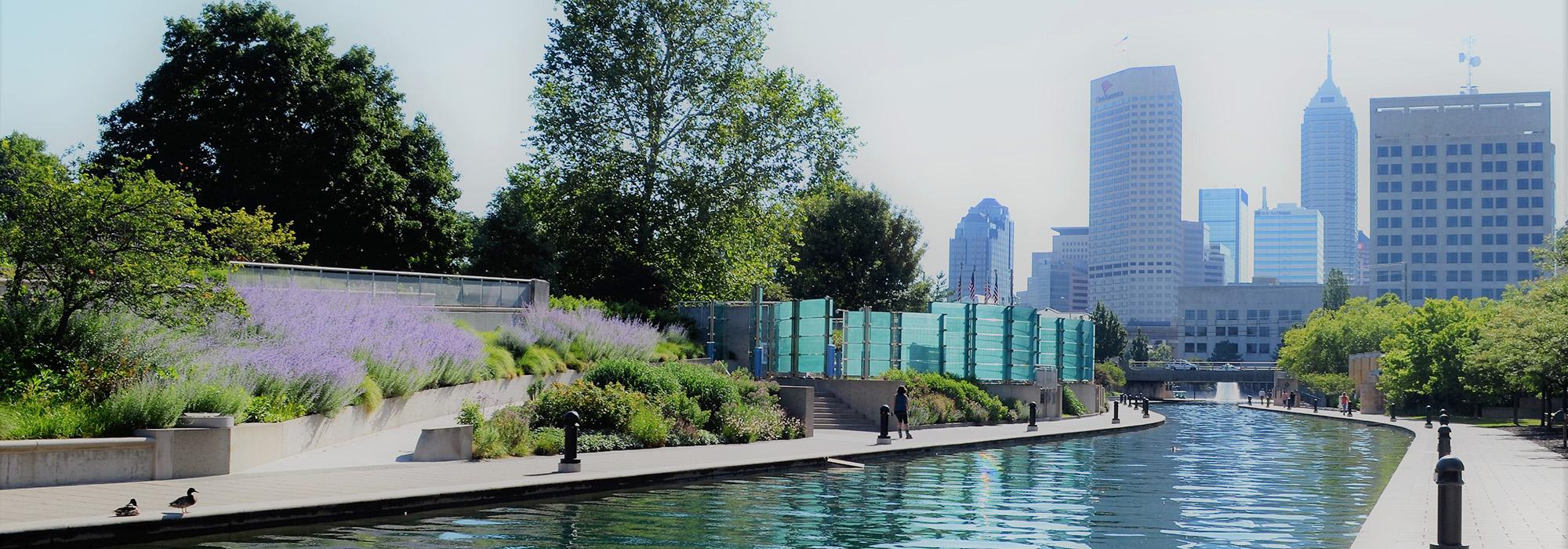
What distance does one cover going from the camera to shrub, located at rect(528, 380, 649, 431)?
25328mm

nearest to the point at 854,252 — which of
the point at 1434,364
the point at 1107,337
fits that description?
the point at 1434,364

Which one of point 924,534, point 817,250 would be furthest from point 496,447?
point 817,250

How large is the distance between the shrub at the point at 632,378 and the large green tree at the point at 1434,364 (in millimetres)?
50086

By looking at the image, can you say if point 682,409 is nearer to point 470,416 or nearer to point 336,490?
point 470,416

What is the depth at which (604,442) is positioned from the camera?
24.8 metres

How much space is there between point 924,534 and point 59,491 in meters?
10.2

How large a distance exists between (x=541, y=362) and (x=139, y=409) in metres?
14.3

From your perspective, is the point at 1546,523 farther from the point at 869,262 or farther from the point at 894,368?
the point at 869,262

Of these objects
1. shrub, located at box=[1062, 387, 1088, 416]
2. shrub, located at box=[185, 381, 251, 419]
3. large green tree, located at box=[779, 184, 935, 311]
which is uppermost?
large green tree, located at box=[779, 184, 935, 311]

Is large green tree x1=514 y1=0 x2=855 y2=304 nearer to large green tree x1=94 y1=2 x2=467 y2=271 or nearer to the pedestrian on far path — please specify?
large green tree x1=94 y1=2 x2=467 y2=271

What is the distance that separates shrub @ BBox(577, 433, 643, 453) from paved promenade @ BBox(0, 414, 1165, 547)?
35 centimetres

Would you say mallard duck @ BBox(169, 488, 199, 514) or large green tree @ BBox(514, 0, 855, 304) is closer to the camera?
mallard duck @ BBox(169, 488, 199, 514)

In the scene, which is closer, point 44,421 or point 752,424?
point 44,421

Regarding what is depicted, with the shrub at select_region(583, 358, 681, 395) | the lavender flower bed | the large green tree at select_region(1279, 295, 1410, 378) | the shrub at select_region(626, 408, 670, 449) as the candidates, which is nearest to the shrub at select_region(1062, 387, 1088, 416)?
the shrub at select_region(583, 358, 681, 395)
